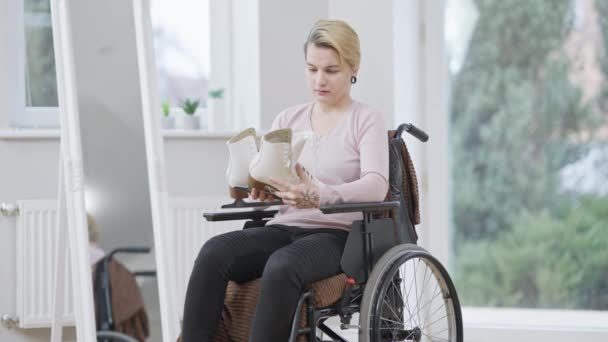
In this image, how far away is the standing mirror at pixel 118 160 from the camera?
2.52m

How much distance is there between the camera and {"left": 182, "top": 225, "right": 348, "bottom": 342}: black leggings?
1928mm

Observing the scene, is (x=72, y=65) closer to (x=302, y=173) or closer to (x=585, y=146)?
(x=302, y=173)

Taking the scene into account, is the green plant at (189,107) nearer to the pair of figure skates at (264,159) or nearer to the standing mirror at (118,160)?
the standing mirror at (118,160)

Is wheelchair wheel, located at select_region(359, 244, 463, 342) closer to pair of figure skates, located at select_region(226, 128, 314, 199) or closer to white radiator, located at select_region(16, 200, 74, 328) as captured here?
pair of figure skates, located at select_region(226, 128, 314, 199)

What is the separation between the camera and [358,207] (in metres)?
2.02

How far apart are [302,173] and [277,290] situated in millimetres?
272

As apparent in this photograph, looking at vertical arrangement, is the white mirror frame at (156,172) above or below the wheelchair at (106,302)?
above

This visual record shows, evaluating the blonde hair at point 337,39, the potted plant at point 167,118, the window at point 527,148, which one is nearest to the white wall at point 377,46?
the potted plant at point 167,118

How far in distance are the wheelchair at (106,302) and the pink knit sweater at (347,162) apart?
0.61 m

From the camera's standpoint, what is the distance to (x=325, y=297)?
79.0 inches

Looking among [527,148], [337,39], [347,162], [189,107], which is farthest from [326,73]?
[527,148]

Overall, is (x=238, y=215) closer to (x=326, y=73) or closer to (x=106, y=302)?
(x=326, y=73)

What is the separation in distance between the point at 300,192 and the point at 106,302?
970mm

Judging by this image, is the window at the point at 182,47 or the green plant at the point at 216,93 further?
the window at the point at 182,47
